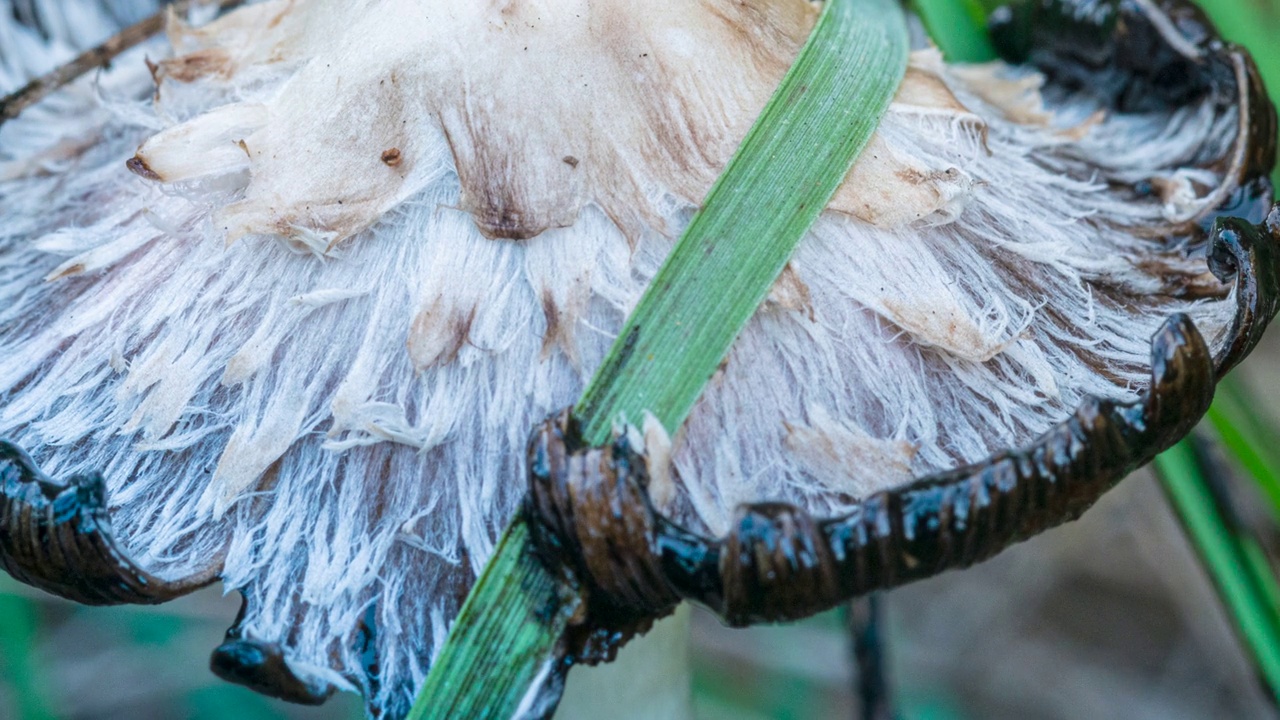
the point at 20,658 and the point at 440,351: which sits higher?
the point at 440,351

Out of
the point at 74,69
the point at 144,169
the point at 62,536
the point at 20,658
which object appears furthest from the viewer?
the point at 20,658

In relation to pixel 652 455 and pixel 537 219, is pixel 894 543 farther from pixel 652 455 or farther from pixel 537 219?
pixel 537 219

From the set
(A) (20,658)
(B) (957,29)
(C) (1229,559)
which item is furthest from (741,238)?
(A) (20,658)

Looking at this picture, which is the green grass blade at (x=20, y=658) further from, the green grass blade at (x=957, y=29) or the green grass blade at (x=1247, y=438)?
the green grass blade at (x=1247, y=438)

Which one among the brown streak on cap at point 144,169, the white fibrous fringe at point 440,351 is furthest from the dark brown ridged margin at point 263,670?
the brown streak on cap at point 144,169

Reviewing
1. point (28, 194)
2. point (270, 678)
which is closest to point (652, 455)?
point (270, 678)

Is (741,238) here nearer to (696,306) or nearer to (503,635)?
(696,306)

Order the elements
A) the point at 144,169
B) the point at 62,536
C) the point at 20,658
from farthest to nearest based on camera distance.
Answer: the point at 20,658, the point at 144,169, the point at 62,536

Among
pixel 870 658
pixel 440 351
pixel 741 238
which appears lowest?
pixel 870 658
